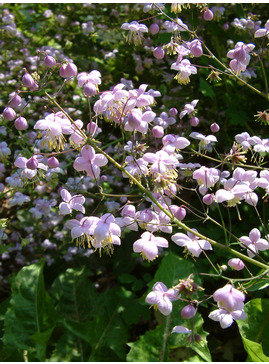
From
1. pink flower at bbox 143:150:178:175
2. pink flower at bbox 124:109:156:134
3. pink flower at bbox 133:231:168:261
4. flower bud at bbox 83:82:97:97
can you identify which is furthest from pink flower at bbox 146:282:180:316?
flower bud at bbox 83:82:97:97

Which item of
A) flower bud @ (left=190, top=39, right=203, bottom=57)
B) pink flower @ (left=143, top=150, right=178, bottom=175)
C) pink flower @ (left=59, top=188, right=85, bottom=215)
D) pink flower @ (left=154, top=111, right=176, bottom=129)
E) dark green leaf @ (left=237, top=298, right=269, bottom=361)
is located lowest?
dark green leaf @ (left=237, top=298, right=269, bottom=361)

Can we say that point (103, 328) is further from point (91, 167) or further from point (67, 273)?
point (91, 167)

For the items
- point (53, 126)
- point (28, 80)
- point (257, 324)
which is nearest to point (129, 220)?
point (53, 126)

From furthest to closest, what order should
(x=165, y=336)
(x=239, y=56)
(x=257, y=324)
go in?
(x=165, y=336) < (x=257, y=324) < (x=239, y=56)

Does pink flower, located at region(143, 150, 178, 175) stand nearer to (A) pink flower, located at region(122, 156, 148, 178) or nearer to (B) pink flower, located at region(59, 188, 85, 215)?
(A) pink flower, located at region(122, 156, 148, 178)

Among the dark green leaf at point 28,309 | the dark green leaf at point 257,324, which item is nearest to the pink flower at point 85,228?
the dark green leaf at point 257,324

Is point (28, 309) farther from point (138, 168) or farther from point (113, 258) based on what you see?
point (138, 168)

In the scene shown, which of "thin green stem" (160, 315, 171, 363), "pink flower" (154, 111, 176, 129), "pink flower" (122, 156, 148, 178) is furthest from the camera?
"thin green stem" (160, 315, 171, 363)

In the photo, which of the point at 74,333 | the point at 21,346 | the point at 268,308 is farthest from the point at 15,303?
the point at 268,308
